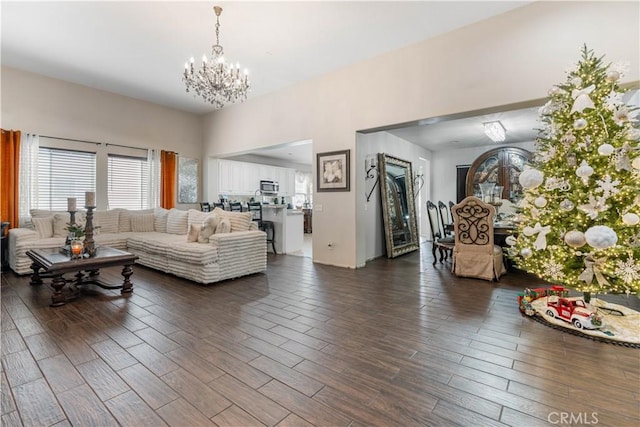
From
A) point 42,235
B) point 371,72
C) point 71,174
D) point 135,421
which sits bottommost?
point 135,421

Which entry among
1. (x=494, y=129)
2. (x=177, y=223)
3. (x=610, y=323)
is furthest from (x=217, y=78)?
(x=494, y=129)

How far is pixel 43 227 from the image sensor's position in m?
4.73

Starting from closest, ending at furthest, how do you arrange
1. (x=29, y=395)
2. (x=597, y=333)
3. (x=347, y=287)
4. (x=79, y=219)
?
(x=29, y=395) < (x=597, y=333) < (x=347, y=287) < (x=79, y=219)

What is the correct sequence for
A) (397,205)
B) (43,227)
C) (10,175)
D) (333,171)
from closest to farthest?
(43,227)
(10,175)
(333,171)
(397,205)

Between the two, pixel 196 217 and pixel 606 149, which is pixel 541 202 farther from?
pixel 196 217

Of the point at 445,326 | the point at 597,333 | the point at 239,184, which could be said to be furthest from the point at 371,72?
the point at 239,184

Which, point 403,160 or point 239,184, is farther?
point 239,184

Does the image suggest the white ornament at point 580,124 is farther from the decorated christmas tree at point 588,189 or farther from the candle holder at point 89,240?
the candle holder at point 89,240

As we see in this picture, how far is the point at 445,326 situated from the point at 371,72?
3.88m

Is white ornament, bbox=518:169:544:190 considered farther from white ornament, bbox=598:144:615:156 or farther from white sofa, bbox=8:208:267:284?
white sofa, bbox=8:208:267:284

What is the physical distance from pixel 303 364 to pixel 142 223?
5.45 meters

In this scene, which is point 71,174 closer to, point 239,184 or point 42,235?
point 42,235

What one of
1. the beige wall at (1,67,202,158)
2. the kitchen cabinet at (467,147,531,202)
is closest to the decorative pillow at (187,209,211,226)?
the beige wall at (1,67,202,158)

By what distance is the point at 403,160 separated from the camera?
258 inches
